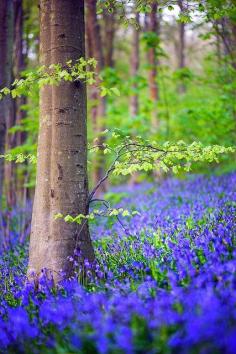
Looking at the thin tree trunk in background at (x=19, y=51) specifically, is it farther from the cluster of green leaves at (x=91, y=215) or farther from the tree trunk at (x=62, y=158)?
the cluster of green leaves at (x=91, y=215)

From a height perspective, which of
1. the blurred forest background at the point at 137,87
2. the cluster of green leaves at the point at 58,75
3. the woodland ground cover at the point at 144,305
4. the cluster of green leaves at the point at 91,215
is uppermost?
the blurred forest background at the point at 137,87

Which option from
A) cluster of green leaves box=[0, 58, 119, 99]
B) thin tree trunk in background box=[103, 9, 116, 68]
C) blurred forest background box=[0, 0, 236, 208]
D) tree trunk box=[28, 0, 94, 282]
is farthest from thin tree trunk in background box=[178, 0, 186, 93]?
cluster of green leaves box=[0, 58, 119, 99]

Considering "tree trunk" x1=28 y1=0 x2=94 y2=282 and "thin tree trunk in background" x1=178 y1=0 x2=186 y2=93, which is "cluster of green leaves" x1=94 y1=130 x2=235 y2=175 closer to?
"tree trunk" x1=28 y1=0 x2=94 y2=282

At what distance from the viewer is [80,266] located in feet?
11.7

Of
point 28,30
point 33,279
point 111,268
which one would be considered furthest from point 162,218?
point 28,30

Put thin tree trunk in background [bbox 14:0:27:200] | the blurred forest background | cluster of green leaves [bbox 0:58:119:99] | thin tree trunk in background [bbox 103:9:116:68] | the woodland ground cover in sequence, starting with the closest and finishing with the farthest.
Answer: the woodland ground cover < cluster of green leaves [bbox 0:58:119:99] < the blurred forest background < thin tree trunk in background [bbox 14:0:27:200] < thin tree trunk in background [bbox 103:9:116:68]

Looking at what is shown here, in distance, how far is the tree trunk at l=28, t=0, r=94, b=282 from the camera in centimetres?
380

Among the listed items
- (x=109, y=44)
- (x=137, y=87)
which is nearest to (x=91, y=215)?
(x=137, y=87)

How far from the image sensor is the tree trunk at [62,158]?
12.5 feet

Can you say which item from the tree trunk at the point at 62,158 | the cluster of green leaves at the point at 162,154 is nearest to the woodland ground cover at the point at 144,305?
the tree trunk at the point at 62,158

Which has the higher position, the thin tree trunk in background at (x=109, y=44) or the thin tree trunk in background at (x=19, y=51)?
the thin tree trunk in background at (x=109, y=44)

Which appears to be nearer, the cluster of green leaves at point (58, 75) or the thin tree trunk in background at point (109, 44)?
the cluster of green leaves at point (58, 75)

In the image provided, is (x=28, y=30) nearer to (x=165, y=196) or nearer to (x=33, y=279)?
(x=165, y=196)

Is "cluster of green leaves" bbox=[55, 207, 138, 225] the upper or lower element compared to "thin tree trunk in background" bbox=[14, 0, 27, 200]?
lower
